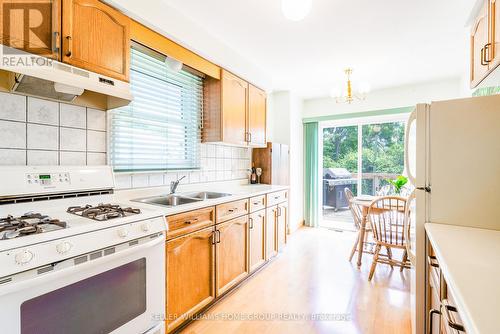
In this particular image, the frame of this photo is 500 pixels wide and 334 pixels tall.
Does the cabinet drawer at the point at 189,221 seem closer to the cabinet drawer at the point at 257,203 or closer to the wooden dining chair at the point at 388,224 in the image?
the cabinet drawer at the point at 257,203

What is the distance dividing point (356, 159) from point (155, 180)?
11.6 ft

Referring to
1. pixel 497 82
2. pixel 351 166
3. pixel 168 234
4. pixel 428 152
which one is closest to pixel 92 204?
pixel 168 234

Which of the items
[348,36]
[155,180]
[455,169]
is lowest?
[155,180]

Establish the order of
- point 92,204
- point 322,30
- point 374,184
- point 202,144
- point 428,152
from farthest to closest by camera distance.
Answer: point 374,184, point 202,144, point 322,30, point 92,204, point 428,152

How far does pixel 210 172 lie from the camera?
2.78 metres

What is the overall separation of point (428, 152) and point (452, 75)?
2.80 m

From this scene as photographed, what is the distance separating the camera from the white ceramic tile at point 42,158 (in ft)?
4.64

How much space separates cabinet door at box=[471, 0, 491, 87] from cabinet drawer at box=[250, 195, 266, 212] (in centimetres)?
198

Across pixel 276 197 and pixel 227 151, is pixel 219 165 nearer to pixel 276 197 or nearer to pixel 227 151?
pixel 227 151

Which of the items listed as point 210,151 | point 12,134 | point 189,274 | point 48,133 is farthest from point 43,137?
point 210,151

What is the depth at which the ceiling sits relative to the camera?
192 centimetres

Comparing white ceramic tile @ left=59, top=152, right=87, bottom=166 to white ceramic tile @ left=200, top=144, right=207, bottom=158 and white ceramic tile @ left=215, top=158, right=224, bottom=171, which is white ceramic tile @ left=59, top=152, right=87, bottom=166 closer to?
white ceramic tile @ left=200, top=144, right=207, bottom=158

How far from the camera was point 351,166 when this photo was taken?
4395 mm

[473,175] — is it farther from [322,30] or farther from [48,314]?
[48,314]
